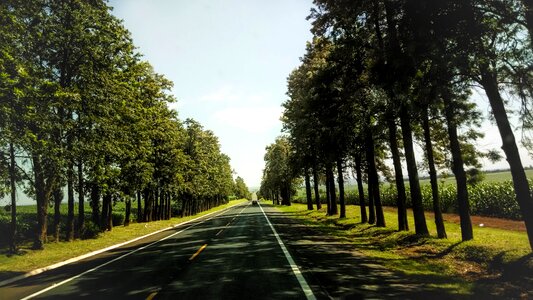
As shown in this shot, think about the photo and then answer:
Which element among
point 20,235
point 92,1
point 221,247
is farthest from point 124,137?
point 221,247

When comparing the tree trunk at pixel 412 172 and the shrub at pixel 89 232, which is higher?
the tree trunk at pixel 412 172

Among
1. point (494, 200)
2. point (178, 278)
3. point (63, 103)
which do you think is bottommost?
point (178, 278)

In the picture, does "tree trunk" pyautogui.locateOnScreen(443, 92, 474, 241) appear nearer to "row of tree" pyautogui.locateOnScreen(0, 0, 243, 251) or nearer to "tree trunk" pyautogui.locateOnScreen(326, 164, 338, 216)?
"row of tree" pyautogui.locateOnScreen(0, 0, 243, 251)

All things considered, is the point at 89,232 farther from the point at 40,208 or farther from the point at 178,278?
the point at 178,278

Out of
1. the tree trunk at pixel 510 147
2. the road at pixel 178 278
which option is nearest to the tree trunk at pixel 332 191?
the road at pixel 178 278

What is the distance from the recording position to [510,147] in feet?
35.5

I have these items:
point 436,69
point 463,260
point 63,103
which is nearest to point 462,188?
point 463,260

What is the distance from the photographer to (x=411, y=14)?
34.6 feet

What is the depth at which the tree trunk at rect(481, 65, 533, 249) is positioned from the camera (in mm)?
10508

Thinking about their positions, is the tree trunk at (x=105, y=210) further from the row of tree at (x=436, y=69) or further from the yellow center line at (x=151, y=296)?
the yellow center line at (x=151, y=296)

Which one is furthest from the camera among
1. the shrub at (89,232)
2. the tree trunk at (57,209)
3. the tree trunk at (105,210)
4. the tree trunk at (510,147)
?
the tree trunk at (105,210)

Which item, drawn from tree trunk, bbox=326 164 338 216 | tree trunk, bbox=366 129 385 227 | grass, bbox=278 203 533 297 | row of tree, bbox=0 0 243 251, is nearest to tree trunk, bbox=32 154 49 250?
row of tree, bbox=0 0 243 251

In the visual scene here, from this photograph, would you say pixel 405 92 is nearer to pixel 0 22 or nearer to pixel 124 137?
pixel 0 22

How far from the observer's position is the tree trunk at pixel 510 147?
34.5 ft
